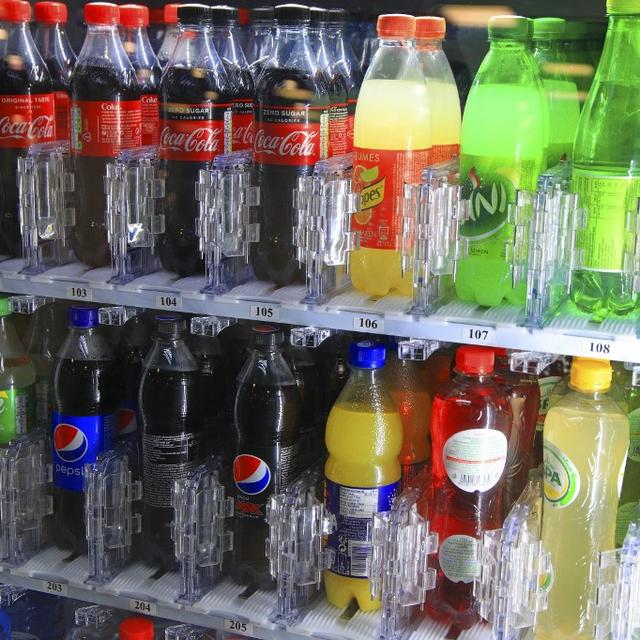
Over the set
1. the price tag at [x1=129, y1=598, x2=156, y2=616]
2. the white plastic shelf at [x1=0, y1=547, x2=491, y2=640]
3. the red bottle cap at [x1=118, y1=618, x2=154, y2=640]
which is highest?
the white plastic shelf at [x1=0, y1=547, x2=491, y2=640]

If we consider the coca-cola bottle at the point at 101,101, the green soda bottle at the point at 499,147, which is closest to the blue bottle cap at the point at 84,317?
the coca-cola bottle at the point at 101,101

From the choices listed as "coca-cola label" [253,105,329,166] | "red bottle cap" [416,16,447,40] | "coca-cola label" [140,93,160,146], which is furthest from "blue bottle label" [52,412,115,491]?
"red bottle cap" [416,16,447,40]

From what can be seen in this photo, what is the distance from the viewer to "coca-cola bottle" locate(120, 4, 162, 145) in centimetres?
221

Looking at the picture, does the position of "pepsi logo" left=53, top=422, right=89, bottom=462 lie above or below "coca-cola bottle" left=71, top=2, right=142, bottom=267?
below

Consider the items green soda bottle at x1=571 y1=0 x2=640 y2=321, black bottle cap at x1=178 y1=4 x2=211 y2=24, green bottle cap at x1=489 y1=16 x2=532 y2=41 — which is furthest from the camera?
black bottle cap at x1=178 y1=4 x2=211 y2=24

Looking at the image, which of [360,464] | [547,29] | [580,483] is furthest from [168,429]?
[547,29]

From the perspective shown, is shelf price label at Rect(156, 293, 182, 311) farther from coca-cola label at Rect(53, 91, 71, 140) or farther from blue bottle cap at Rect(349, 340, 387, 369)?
coca-cola label at Rect(53, 91, 71, 140)

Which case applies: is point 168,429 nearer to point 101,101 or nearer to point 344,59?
point 101,101

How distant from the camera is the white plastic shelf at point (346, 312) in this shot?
1731 millimetres

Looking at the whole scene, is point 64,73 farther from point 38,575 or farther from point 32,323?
point 38,575

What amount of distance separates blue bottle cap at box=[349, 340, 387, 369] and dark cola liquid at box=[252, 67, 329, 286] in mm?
184

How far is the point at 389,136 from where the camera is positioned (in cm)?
188

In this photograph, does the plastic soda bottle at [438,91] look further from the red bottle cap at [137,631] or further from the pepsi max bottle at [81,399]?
the red bottle cap at [137,631]

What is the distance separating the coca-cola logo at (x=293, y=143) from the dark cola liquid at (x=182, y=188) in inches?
6.1
